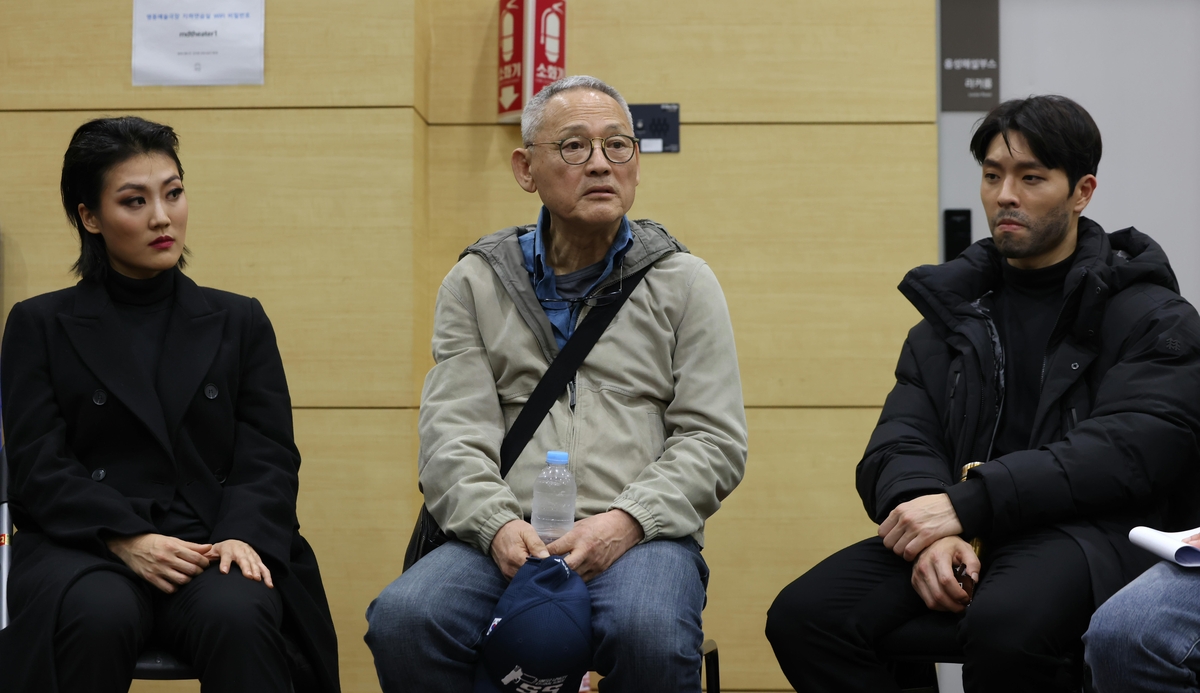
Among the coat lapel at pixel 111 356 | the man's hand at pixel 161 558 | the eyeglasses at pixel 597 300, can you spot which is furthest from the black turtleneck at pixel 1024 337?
the coat lapel at pixel 111 356

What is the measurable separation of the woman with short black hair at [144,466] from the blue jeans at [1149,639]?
1510 millimetres

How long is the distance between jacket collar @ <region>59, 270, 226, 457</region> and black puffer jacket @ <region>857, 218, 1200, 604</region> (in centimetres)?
151

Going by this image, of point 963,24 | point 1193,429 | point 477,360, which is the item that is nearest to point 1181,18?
point 963,24

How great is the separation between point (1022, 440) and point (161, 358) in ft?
6.21

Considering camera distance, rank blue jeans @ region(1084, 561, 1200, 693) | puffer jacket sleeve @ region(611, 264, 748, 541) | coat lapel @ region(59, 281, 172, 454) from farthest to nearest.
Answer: coat lapel @ region(59, 281, 172, 454), puffer jacket sleeve @ region(611, 264, 748, 541), blue jeans @ region(1084, 561, 1200, 693)

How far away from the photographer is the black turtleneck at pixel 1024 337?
2.34 metres

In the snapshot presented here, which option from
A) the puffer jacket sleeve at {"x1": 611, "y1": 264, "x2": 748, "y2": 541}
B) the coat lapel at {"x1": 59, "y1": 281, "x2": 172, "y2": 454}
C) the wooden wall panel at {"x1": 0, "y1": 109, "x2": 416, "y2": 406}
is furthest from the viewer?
the wooden wall panel at {"x1": 0, "y1": 109, "x2": 416, "y2": 406}

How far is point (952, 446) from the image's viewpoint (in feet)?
7.86

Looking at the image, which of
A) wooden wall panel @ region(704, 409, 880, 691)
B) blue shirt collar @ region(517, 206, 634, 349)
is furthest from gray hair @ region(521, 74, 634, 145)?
wooden wall panel @ region(704, 409, 880, 691)

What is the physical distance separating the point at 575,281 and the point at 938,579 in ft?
3.28

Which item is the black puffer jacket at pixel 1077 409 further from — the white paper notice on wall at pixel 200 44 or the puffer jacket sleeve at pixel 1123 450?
the white paper notice on wall at pixel 200 44

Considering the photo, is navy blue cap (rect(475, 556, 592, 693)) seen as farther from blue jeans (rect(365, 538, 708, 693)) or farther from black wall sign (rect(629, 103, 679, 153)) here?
black wall sign (rect(629, 103, 679, 153))

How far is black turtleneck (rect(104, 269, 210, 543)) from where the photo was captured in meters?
2.29

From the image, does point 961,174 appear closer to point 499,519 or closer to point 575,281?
point 575,281
